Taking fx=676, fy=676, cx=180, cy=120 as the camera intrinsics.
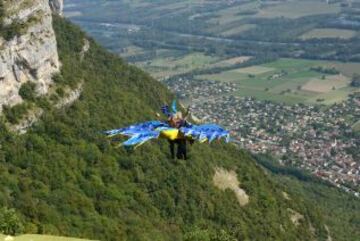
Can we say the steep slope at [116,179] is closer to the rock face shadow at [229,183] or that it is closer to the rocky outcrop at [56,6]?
the rock face shadow at [229,183]

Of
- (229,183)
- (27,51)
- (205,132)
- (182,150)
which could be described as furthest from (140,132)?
(229,183)

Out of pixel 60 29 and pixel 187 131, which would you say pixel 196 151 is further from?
pixel 187 131

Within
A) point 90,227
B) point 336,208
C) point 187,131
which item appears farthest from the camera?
point 336,208

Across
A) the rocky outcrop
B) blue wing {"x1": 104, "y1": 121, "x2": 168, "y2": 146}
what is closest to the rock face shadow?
the rocky outcrop

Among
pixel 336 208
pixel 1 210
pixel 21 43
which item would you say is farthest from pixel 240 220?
pixel 336 208

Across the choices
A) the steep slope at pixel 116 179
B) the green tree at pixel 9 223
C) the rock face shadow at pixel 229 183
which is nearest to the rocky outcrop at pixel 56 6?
the steep slope at pixel 116 179

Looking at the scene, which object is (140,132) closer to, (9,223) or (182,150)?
(182,150)
